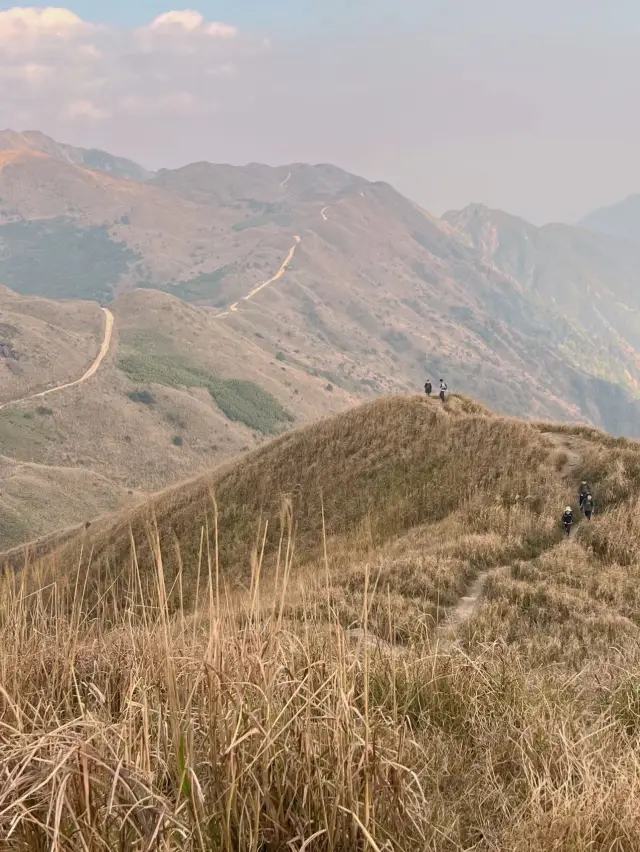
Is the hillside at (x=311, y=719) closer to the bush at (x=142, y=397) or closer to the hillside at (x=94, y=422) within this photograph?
the hillside at (x=94, y=422)

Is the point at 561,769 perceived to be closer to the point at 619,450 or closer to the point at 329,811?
the point at 329,811

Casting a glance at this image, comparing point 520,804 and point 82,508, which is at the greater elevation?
point 520,804

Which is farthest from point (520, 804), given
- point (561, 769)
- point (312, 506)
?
point (312, 506)

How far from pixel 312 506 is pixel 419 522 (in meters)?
6.62

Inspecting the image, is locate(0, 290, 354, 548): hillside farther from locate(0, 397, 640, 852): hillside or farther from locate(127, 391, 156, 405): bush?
locate(0, 397, 640, 852): hillside

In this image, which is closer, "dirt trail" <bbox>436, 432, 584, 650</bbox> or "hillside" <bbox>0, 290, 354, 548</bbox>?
"dirt trail" <bbox>436, 432, 584, 650</bbox>

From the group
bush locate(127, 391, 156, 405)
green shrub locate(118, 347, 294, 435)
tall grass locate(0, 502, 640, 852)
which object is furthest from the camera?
green shrub locate(118, 347, 294, 435)

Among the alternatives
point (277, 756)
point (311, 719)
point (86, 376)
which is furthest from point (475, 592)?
point (86, 376)

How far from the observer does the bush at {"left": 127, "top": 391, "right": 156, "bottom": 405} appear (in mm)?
157950

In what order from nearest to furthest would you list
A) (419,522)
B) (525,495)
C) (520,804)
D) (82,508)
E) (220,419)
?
(520,804)
(525,495)
(419,522)
(82,508)
(220,419)

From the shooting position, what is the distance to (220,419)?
174 m

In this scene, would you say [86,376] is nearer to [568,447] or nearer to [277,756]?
[568,447]

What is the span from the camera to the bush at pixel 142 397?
158 meters

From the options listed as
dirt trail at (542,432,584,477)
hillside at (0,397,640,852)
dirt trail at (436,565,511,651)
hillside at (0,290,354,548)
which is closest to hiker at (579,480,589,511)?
dirt trail at (542,432,584,477)
